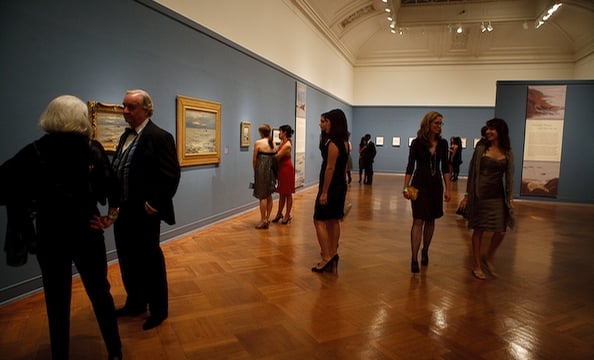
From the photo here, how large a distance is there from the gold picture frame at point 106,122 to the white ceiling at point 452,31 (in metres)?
6.57

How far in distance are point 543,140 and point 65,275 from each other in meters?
10.4

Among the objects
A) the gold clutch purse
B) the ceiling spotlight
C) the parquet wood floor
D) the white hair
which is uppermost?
the ceiling spotlight

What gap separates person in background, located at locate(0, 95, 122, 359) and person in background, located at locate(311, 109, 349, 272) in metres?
2.09

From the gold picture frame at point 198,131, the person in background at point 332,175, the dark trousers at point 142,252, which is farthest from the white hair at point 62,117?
the gold picture frame at point 198,131

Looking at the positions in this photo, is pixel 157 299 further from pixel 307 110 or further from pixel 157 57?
pixel 307 110

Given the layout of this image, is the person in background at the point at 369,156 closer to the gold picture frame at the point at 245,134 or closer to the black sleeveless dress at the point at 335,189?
the gold picture frame at the point at 245,134

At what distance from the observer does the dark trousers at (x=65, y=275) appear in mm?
1980

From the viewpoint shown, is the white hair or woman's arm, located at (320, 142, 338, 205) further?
woman's arm, located at (320, 142, 338, 205)

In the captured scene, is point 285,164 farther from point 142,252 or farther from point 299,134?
point 299,134

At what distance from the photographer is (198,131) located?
18.4 ft

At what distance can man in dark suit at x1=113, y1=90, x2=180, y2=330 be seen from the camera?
8.46 ft

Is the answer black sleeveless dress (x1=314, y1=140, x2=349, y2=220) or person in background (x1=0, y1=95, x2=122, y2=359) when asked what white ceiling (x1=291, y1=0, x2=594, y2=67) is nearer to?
black sleeveless dress (x1=314, y1=140, x2=349, y2=220)

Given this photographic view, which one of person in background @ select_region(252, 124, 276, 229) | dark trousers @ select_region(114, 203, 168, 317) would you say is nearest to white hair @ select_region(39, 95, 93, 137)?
dark trousers @ select_region(114, 203, 168, 317)

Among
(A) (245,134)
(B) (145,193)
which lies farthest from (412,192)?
(A) (245,134)
